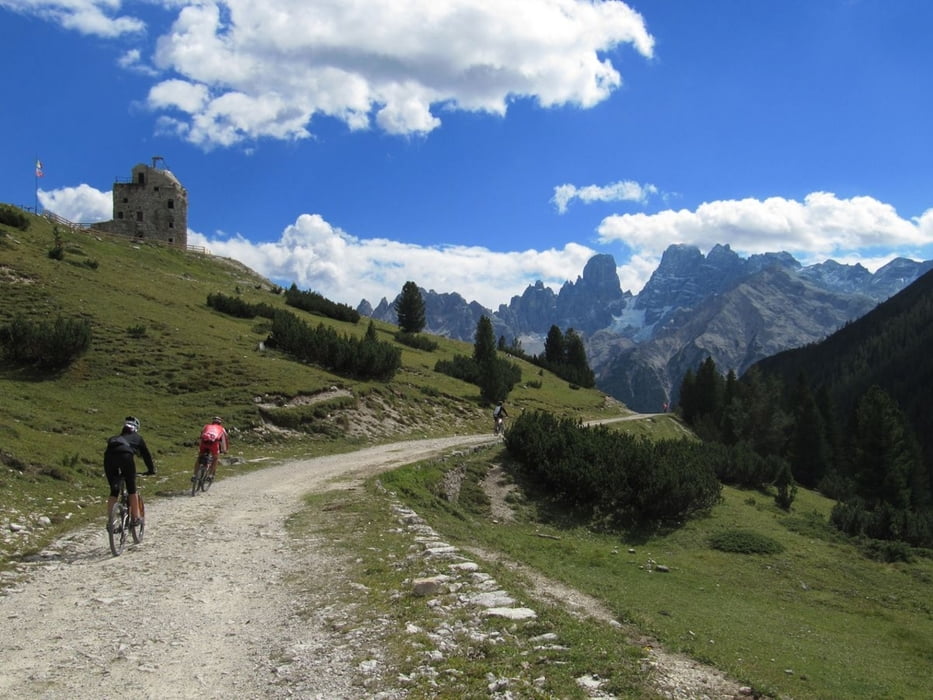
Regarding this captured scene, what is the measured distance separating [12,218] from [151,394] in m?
36.1

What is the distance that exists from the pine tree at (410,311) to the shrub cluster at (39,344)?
60958mm

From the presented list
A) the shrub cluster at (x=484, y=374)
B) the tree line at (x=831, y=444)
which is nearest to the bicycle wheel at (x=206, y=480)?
the tree line at (x=831, y=444)

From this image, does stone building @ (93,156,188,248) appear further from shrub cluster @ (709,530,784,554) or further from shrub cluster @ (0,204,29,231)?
shrub cluster @ (709,530,784,554)

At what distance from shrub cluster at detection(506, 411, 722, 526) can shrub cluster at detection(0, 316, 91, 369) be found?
879 inches

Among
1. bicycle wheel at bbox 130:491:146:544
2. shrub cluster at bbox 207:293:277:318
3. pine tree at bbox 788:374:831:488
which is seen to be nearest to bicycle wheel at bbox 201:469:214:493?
bicycle wheel at bbox 130:491:146:544

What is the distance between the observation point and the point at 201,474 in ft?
63.9

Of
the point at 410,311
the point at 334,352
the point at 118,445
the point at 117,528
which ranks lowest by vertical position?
the point at 117,528

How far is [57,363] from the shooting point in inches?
1262

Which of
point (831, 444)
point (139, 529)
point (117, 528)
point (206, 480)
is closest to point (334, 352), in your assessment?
point (206, 480)

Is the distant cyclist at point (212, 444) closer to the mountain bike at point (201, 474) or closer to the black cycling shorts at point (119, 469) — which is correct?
the mountain bike at point (201, 474)

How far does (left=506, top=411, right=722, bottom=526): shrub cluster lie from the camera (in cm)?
2430

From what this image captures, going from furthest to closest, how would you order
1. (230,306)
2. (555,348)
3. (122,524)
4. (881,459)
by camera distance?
(555,348) < (881,459) < (230,306) < (122,524)

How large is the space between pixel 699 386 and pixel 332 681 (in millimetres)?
103715

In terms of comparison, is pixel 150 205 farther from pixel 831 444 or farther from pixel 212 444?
pixel 831 444
